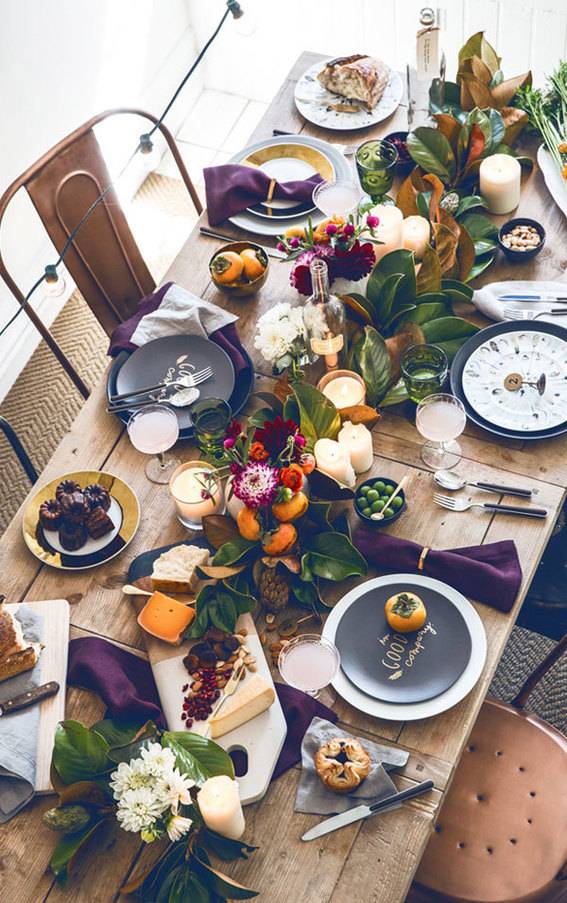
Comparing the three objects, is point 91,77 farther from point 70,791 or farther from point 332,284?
point 70,791

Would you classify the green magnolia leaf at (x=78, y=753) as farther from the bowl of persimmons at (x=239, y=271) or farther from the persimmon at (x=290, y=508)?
the bowl of persimmons at (x=239, y=271)

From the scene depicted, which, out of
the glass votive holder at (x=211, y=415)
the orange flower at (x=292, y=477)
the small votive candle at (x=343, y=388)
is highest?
the orange flower at (x=292, y=477)

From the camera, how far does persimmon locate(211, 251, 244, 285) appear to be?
219cm

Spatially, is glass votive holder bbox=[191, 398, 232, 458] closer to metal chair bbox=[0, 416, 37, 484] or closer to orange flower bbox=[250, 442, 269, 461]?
orange flower bbox=[250, 442, 269, 461]

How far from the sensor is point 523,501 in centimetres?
184

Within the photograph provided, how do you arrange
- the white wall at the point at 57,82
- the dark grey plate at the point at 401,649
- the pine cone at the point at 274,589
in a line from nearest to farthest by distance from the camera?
the dark grey plate at the point at 401,649 < the pine cone at the point at 274,589 < the white wall at the point at 57,82

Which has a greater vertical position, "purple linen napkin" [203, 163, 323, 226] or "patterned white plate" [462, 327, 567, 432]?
"purple linen napkin" [203, 163, 323, 226]

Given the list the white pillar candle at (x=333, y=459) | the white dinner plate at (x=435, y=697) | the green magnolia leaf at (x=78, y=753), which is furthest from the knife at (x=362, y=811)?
the white pillar candle at (x=333, y=459)

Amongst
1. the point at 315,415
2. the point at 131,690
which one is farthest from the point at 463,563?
the point at 131,690

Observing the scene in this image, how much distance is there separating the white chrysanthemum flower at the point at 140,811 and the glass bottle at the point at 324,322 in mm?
953

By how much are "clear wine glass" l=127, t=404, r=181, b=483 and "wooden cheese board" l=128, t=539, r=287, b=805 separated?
10.5 inches

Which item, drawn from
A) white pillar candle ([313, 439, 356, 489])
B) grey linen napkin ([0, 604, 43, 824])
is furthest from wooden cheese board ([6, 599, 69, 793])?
white pillar candle ([313, 439, 356, 489])

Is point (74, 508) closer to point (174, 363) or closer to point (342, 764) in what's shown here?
point (174, 363)

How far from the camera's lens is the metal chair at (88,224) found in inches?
94.4
